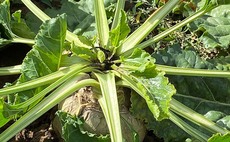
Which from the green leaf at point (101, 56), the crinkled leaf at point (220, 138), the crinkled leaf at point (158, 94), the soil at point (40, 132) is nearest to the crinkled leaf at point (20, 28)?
the soil at point (40, 132)

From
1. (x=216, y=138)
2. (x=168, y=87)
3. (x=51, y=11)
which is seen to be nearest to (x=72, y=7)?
(x=51, y=11)

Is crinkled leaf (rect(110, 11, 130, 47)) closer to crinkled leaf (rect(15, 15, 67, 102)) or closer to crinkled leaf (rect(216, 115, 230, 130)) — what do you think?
crinkled leaf (rect(15, 15, 67, 102))

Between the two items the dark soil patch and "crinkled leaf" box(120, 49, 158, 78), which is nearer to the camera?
"crinkled leaf" box(120, 49, 158, 78)

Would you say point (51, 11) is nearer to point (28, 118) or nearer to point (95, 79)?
point (95, 79)

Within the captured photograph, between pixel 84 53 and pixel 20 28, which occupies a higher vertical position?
pixel 20 28

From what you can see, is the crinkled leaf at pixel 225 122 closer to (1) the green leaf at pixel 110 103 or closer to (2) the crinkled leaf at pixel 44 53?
(1) the green leaf at pixel 110 103

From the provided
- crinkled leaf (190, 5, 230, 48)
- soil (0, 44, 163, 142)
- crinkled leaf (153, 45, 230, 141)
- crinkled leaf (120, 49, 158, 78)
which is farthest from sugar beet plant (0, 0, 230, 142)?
soil (0, 44, 163, 142)

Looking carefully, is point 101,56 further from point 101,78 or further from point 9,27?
point 9,27

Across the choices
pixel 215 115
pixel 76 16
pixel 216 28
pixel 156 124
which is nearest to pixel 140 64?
pixel 156 124
